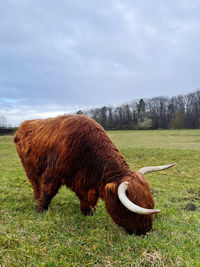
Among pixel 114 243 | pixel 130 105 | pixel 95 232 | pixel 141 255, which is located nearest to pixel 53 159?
pixel 95 232

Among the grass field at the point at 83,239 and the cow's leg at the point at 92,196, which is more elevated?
the cow's leg at the point at 92,196

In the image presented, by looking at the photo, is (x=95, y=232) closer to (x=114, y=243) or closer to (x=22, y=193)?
(x=114, y=243)

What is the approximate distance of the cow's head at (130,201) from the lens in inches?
118

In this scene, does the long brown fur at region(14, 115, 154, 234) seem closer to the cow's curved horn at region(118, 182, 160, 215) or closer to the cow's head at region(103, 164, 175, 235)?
the cow's head at region(103, 164, 175, 235)

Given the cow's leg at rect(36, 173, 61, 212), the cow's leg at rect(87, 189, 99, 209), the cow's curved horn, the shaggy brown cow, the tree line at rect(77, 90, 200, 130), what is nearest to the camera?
the cow's curved horn

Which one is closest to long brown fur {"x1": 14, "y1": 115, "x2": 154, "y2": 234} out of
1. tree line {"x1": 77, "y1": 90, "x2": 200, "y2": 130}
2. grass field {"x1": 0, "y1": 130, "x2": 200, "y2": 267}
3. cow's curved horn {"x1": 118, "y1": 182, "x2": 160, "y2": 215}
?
cow's curved horn {"x1": 118, "y1": 182, "x2": 160, "y2": 215}

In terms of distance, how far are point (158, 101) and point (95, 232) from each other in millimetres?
86900

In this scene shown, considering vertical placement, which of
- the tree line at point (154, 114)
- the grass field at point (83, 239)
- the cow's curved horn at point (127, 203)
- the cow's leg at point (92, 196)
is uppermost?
the tree line at point (154, 114)

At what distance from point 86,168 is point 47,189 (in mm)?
1051

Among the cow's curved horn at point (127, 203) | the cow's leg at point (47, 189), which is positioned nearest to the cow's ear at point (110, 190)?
the cow's curved horn at point (127, 203)

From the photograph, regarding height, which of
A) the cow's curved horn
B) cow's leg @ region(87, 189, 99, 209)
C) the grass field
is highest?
the cow's curved horn

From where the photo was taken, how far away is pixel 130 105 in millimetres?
78312

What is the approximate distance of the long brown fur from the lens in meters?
3.14

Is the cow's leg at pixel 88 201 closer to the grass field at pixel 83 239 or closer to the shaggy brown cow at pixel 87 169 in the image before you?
the shaggy brown cow at pixel 87 169
